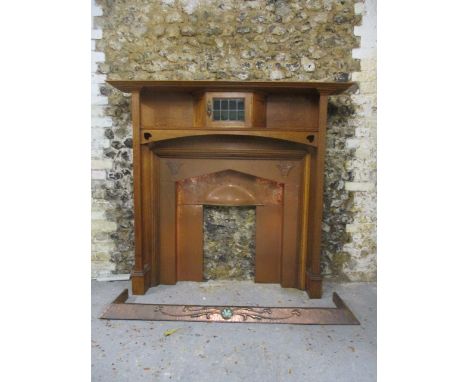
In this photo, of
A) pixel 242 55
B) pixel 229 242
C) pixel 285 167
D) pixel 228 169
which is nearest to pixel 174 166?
pixel 228 169

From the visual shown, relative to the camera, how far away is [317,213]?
88.0 inches

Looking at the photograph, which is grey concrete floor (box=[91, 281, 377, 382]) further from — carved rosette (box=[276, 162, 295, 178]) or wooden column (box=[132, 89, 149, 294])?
carved rosette (box=[276, 162, 295, 178])

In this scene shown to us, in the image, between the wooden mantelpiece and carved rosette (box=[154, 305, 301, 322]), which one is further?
the wooden mantelpiece

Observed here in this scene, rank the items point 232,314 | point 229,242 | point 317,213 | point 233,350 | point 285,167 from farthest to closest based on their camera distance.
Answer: point 229,242
point 285,167
point 317,213
point 232,314
point 233,350

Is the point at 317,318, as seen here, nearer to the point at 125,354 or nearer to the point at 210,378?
the point at 210,378

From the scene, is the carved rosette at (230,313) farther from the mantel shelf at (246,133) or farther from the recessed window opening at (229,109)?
the recessed window opening at (229,109)

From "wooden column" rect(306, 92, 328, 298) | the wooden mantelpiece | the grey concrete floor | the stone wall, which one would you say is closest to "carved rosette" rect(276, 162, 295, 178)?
the wooden mantelpiece

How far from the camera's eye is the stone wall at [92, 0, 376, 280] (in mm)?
2377

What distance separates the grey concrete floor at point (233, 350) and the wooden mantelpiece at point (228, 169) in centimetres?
39

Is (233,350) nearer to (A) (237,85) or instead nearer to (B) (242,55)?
(A) (237,85)

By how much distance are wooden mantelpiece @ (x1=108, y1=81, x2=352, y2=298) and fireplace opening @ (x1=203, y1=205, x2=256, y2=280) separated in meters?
0.07

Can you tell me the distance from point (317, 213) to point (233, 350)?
45.8 inches

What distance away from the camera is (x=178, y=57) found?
2.41 meters

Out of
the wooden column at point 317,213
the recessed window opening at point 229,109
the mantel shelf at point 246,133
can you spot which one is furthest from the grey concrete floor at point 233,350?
the recessed window opening at point 229,109
